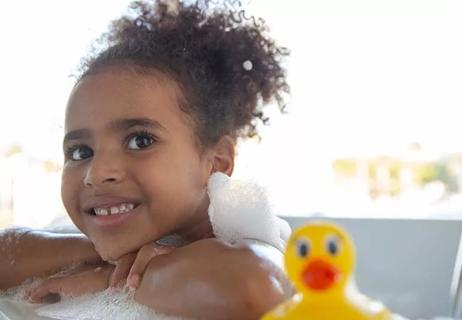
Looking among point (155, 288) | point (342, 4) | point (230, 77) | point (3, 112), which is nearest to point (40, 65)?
point (3, 112)

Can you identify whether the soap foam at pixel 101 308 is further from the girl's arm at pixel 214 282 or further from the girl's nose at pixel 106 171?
the girl's nose at pixel 106 171

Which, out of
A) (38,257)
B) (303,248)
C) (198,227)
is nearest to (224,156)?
(198,227)

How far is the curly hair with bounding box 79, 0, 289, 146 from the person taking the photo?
0.93 metres

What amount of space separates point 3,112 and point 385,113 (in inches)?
40.2

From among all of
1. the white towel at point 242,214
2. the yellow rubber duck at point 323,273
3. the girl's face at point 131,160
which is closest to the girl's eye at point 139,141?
the girl's face at point 131,160

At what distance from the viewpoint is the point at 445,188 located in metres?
1.45

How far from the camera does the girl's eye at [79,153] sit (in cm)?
91

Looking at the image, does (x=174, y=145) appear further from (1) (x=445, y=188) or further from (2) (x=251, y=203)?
(1) (x=445, y=188)

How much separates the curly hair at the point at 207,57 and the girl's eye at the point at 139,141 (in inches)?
3.0

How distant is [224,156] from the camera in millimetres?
968

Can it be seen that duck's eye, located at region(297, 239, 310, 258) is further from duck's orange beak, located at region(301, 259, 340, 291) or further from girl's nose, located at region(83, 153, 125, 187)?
girl's nose, located at region(83, 153, 125, 187)

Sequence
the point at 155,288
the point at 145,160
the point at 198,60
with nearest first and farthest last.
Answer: the point at 155,288 < the point at 145,160 < the point at 198,60

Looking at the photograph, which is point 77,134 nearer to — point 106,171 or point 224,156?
point 106,171

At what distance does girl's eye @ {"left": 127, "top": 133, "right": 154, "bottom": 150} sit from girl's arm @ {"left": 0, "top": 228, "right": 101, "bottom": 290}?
0.21m
